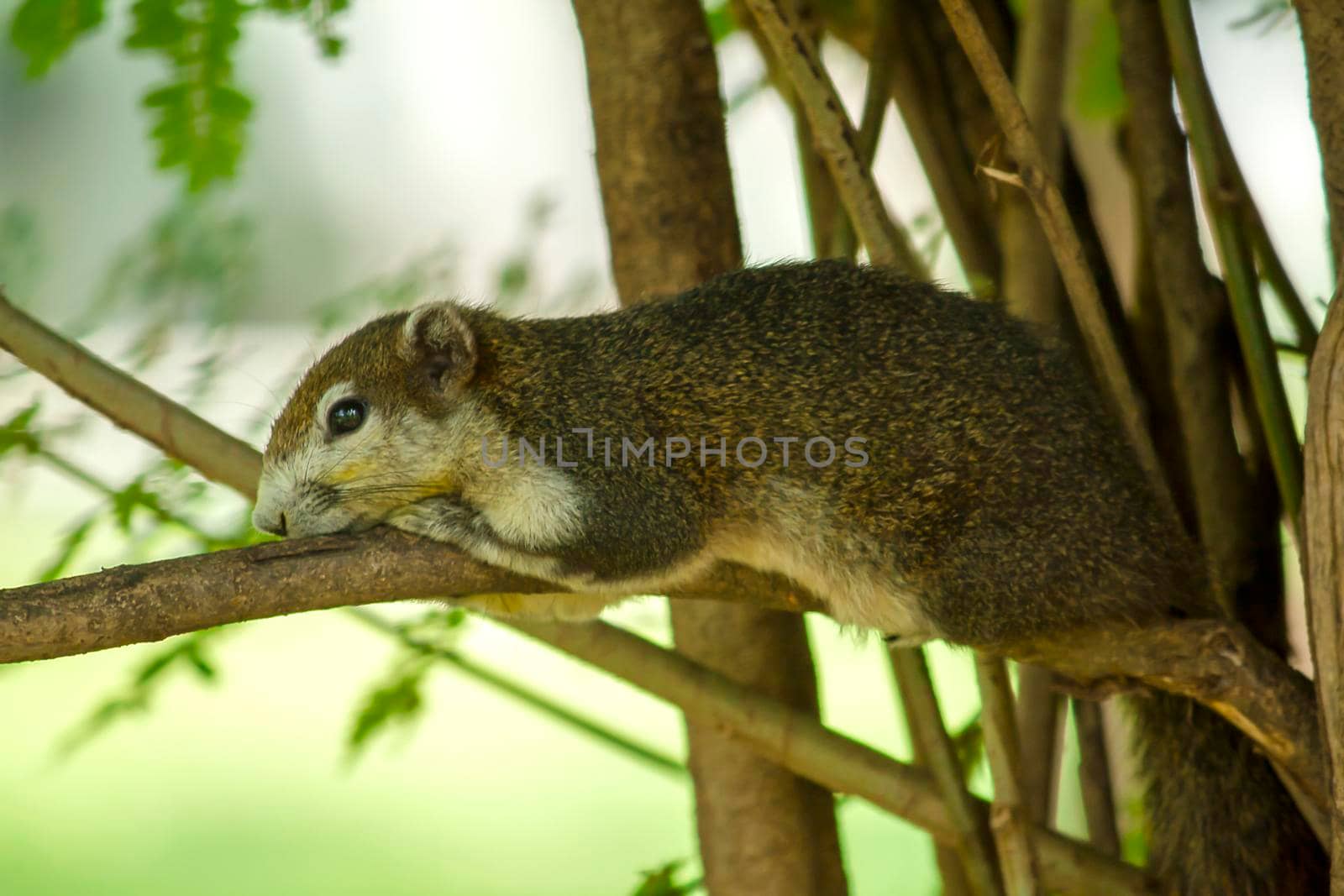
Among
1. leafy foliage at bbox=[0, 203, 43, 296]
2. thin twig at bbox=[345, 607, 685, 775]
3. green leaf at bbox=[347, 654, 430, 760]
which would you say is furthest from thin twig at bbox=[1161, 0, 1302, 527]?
leafy foliage at bbox=[0, 203, 43, 296]

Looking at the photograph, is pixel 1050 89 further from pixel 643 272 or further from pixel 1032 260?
pixel 643 272

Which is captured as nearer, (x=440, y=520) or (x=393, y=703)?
(x=440, y=520)

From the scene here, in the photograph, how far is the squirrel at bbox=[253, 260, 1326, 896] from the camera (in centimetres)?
264

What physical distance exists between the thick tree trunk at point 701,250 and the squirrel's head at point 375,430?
579 mm

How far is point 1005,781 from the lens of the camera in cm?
268

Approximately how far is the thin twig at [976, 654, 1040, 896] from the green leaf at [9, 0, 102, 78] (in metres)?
2.49

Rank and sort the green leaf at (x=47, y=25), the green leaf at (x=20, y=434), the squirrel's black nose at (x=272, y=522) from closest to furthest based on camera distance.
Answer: the squirrel's black nose at (x=272, y=522), the green leaf at (x=20, y=434), the green leaf at (x=47, y=25)

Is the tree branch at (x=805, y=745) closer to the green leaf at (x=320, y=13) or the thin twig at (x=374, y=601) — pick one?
the thin twig at (x=374, y=601)

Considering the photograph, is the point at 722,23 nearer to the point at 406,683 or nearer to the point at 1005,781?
the point at 406,683

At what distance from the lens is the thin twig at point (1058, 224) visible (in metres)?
2.58

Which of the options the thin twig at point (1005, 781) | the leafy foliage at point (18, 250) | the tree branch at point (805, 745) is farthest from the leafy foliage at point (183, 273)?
the thin twig at point (1005, 781)

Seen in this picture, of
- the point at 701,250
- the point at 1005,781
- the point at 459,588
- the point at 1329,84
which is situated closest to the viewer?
the point at 459,588

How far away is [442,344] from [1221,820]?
1.90 m

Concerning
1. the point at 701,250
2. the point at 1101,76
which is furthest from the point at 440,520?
the point at 1101,76
